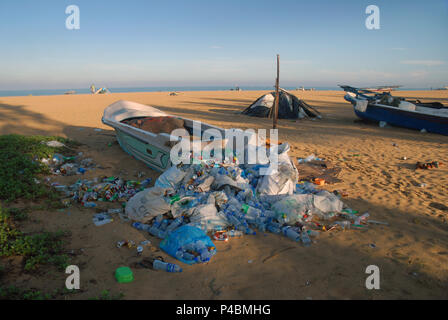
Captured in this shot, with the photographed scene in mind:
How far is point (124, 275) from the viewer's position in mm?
2652

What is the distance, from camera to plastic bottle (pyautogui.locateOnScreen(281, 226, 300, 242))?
3.49 m

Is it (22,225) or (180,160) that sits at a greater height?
(180,160)

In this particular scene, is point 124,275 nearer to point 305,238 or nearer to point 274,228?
point 274,228

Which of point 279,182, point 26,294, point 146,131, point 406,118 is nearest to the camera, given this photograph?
point 26,294

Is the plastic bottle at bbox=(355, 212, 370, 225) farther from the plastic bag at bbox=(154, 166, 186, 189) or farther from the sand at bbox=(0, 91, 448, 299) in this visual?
the plastic bag at bbox=(154, 166, 186, 189)

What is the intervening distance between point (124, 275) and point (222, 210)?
1.63 metres

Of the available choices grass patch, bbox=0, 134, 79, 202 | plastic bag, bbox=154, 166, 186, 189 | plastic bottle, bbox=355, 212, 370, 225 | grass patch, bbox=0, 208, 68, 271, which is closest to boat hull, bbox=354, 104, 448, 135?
plastic bottle, bbox=355, 212, 370, 225

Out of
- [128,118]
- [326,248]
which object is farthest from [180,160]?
[128,118]

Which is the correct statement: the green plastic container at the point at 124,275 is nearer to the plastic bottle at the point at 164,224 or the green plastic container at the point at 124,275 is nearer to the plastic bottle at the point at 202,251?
the plastic bottle at the point at 202,251

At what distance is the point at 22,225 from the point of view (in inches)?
140

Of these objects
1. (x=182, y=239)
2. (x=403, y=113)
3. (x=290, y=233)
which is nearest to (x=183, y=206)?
(x=182, y=239)
